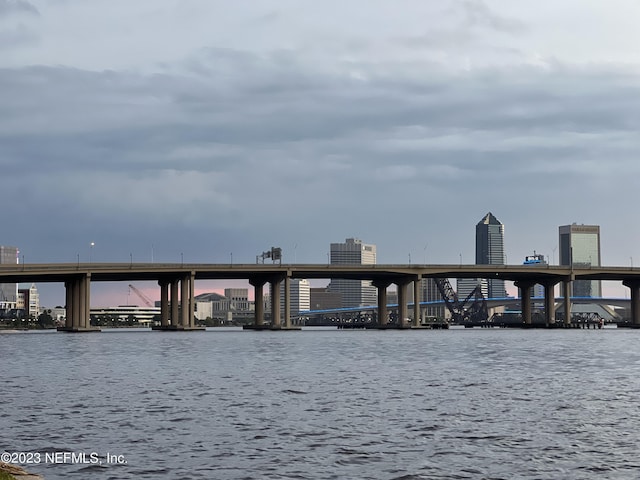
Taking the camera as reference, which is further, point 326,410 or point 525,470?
point 326,410

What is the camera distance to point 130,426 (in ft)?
135

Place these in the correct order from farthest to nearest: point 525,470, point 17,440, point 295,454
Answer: point 17,440
point 295,454
point 525,470

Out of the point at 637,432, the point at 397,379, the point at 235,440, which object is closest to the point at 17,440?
the point at 235,440

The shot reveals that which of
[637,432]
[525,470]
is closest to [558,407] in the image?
[637,432]

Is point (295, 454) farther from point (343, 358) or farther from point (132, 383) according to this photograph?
point (343, 358)

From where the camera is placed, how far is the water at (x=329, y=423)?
3189cm

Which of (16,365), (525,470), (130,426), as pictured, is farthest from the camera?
(16,365)

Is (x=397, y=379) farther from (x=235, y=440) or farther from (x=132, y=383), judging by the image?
Answer: (x=235, y=440)

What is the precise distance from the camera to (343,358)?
101750 millimetres

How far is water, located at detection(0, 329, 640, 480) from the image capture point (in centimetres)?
3189

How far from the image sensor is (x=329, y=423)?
139ft

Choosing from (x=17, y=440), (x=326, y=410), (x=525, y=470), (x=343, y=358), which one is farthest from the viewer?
(x=343, y=358)

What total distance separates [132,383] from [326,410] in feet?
72.9

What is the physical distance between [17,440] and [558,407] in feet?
89.9
